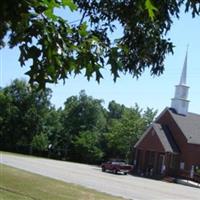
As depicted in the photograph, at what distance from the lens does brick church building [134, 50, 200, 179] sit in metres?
60.4

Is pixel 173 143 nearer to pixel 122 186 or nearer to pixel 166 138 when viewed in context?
pixel 166 138

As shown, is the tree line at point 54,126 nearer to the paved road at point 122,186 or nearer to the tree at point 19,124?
the tree at point 19,124

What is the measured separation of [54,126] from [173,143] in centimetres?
3156

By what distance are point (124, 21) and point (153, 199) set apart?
19535 mm

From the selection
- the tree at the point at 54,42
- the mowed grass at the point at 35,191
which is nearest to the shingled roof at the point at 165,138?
the mowed grass at the point at 35,191

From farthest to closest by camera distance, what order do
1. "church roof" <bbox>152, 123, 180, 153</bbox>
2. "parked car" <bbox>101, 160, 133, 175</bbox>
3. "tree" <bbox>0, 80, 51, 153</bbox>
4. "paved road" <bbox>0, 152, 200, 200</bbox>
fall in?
"tree" <bbox>0, 80, 51, 153</bbox> → "church roof" <bbox>152, 123, 180, 153</bbox> → "parked car" <bbox>101, 160, 133, 175</bbox> → "paved road" <bbox>0, 152, 200, 200</bbox>

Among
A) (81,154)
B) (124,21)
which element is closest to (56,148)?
(81,154)

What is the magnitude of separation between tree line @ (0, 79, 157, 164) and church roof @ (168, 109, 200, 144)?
11.2 m

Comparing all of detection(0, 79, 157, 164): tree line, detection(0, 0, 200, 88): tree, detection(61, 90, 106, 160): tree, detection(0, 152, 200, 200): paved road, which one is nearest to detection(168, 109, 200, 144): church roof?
detection(0, 79, 157, 164): tree line

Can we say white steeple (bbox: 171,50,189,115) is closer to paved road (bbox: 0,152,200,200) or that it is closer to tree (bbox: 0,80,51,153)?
paved road (bbox: 0,152,200,200)

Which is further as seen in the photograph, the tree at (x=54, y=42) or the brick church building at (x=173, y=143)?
the brick church building at (x=173, y=143)

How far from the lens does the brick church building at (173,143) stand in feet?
198

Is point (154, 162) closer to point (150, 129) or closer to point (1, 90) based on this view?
point (150, 129)

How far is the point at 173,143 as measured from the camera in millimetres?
62812
